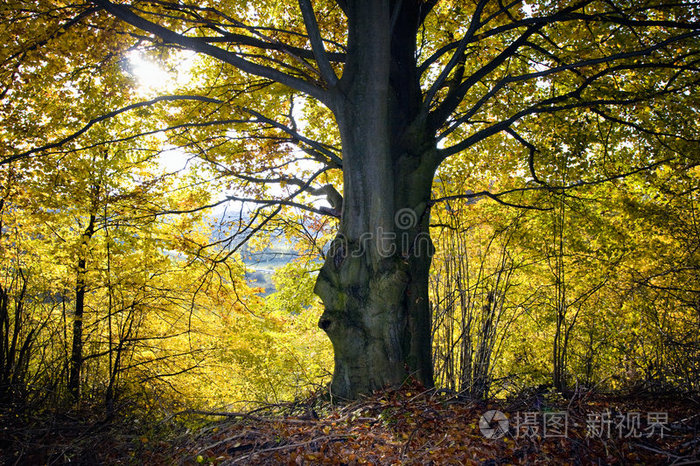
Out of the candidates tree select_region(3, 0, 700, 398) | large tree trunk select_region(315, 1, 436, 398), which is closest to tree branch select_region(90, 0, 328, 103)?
tree select_region(3, 0, 700, 398)

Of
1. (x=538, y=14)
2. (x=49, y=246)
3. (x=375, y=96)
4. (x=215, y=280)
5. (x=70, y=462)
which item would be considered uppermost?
(x=538, y=14)

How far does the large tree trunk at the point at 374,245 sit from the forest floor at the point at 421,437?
1.82 ft

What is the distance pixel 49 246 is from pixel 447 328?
798cm

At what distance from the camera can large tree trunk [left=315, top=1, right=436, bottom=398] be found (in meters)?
3.56

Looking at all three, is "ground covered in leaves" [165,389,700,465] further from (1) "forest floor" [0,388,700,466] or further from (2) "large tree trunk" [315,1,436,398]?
(2) "large tree trunk" [315,1,436,398]

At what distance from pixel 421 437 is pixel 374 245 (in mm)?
1714

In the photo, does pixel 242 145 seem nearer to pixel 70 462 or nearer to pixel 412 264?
pixel 412 264

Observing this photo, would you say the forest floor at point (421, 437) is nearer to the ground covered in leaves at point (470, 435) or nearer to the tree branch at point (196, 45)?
the ground covered in leaves at point (470, 435)

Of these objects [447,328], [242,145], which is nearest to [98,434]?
[447,328]

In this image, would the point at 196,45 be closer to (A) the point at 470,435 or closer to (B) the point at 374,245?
(B) the point at 374,245

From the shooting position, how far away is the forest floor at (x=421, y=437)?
2096 mm

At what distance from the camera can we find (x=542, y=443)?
2184mm

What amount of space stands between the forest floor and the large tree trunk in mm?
554

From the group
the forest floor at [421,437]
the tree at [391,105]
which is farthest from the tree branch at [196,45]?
the forest floor at [421,437]
